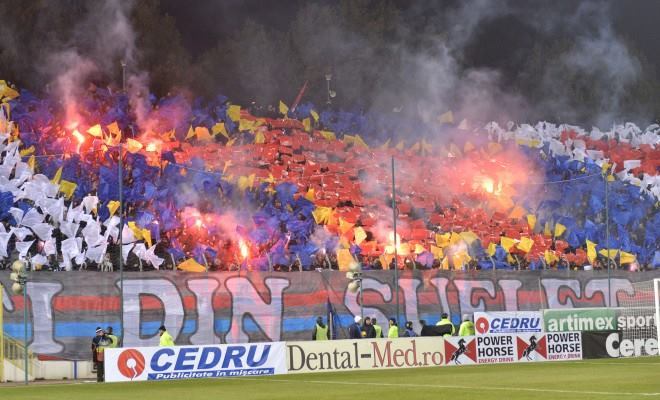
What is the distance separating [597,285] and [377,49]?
114ft

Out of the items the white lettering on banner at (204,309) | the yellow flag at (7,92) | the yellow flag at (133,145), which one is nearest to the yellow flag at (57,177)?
the yellow flag at (133,145)

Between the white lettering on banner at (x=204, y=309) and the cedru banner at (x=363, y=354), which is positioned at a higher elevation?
the white lettering on banner at (x=204, y=309)

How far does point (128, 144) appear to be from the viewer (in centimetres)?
5384

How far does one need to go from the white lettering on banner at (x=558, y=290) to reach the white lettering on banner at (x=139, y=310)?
1764 centimetres

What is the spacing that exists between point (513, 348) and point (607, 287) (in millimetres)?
12452

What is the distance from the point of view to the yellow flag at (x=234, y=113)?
62406mm

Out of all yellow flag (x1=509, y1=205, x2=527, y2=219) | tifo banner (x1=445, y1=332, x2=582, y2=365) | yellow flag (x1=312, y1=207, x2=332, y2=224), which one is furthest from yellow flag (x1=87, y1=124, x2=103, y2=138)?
tifo banner (x1=445, y1=332, x2=582, y2=365)

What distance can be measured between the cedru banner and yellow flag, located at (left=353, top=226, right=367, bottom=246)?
14683 millimetres

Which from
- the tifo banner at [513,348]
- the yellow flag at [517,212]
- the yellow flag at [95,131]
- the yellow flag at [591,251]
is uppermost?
the yellow flag at [95,131]

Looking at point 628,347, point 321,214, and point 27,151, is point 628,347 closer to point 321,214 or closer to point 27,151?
point 321,214

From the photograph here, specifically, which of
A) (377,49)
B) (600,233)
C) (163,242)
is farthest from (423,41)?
(163,242)

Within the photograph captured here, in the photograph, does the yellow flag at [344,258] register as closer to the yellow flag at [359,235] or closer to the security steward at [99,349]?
the yellow flag at [359,235]

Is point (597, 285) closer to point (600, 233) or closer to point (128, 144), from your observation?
point (600, 233)

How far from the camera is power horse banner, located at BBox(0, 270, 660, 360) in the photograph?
124 ft
